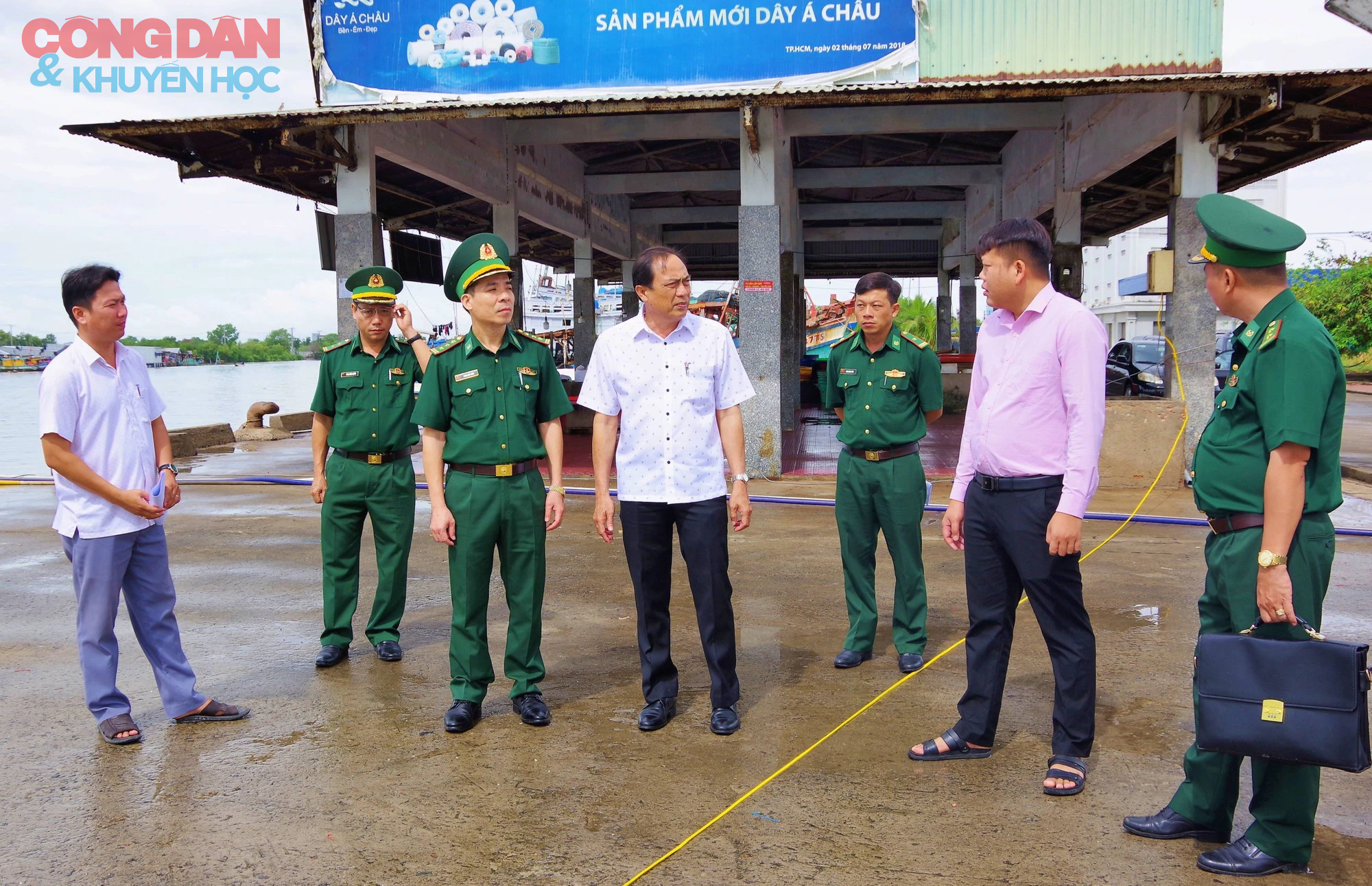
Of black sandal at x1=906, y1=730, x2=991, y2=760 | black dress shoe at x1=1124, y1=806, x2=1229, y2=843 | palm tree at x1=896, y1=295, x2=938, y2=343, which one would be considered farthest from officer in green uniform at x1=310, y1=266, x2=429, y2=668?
palm tree at x1=896, y1=295, x2=938, y2=343

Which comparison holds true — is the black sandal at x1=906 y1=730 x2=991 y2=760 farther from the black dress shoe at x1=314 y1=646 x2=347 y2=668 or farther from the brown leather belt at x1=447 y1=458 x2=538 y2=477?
the black dress shoe at x1=314 y1=646 x2=347 y2=668

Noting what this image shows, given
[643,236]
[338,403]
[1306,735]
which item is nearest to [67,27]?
[338,403]

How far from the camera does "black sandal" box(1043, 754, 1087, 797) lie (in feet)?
10.7

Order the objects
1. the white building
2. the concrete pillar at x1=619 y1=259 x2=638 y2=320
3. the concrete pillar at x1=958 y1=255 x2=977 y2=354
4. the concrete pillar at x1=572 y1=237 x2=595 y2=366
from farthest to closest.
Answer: the white building
the concrete pillar at x1=958 y1=255 x2=977 y2=354
the concrete pillar at x1=619 y1=259 x2=638 y2=320
the concrete pillar at x1=572 y1=237 x2=595 y2=366

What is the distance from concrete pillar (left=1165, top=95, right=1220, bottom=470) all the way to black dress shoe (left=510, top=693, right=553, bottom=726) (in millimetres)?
7998

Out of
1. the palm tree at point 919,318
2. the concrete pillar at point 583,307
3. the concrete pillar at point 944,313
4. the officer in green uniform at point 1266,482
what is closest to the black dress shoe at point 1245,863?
the officer in green uniform at point 1266,482

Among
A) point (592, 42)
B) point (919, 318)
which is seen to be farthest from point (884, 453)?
point (919, 318)

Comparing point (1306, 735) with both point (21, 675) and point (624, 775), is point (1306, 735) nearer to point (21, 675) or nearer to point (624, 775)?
point (624, 775)

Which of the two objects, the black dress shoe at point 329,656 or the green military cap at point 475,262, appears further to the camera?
the black dress shoe at point 329,656

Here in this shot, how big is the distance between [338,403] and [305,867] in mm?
2572

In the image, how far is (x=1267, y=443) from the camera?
2.67 m

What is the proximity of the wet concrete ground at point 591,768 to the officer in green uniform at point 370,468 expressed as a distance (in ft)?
0.79

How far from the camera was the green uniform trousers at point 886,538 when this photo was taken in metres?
4.72

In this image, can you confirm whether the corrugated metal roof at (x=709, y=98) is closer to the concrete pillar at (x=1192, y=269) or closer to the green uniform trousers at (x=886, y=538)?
the concrete pillar at (x=1192, y=269)
